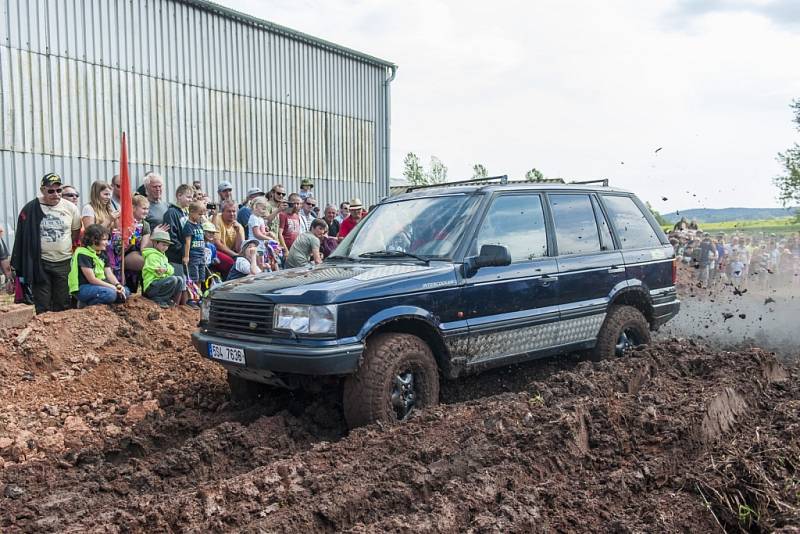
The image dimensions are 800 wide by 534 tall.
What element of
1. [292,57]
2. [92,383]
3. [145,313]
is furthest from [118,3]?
[92,383]

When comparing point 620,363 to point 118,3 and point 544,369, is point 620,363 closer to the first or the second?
point 544,369

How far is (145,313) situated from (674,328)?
8.55 m

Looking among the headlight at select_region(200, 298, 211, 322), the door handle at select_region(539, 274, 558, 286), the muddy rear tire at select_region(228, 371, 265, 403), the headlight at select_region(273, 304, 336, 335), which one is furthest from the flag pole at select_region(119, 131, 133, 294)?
the door handle at select_region(539, 274, 558, 286)

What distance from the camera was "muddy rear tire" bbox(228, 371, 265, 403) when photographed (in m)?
6.29

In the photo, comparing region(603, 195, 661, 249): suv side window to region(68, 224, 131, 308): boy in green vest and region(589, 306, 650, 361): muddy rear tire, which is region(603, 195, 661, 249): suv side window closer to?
region(589, 306, 650, 361): muddy rear tire

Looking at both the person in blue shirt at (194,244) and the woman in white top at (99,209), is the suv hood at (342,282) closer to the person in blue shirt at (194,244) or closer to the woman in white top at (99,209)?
the person in blue shirt at (194,244)

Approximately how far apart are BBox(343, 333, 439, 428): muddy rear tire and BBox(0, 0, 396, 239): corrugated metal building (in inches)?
356

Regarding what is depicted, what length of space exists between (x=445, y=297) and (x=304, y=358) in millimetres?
1327

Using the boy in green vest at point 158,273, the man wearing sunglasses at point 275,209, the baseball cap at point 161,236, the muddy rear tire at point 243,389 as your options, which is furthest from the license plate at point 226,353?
the man wearing sunglasses at point 275,209

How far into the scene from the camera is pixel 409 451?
4.55 m

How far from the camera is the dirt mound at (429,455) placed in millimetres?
3736

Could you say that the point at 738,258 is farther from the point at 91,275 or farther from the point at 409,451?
the point at 409,451

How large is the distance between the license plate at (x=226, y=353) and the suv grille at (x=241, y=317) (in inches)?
6.3

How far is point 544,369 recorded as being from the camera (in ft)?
24.2
